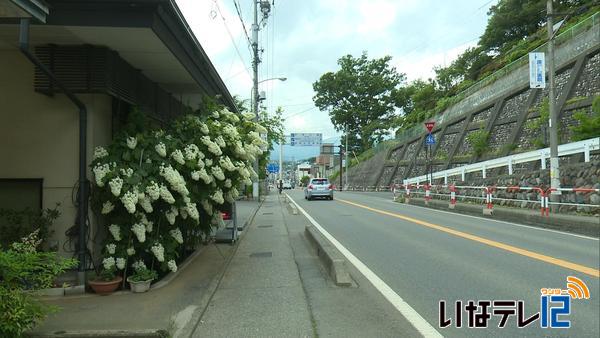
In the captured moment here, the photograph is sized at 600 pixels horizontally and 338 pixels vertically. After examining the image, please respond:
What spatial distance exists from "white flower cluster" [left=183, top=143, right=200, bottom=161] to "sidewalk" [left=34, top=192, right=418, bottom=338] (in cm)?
192

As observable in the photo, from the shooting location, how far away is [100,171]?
644 centimetres

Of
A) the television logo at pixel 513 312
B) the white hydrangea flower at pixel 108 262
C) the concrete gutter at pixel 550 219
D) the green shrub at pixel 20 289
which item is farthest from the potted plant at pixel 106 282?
the concrete gutter at pixel 550 219

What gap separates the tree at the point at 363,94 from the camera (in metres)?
70.9

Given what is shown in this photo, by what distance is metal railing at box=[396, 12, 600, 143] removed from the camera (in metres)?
23.6

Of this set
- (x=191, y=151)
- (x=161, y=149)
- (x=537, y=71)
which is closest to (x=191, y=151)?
(x=191, y=151)

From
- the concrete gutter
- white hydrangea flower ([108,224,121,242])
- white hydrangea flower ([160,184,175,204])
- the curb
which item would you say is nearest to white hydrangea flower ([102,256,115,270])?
white hydrangea flower ([108,224,121,242])

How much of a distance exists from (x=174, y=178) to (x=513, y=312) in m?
4.63

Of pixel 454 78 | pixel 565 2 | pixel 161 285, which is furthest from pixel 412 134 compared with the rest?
pixel 161 285

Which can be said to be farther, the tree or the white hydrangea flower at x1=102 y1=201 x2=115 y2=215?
the tree

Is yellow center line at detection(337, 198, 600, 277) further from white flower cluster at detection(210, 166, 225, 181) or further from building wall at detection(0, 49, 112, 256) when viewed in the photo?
building wall at detection(0, 49, 112, 256)

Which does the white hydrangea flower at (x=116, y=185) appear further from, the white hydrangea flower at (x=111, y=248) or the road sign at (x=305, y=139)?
the road sign at (x=305, y=139)

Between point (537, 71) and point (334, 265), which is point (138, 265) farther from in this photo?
point (537, 71)

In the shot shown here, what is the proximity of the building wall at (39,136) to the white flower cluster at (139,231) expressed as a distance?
3.25 ft

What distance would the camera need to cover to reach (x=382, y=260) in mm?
9320
